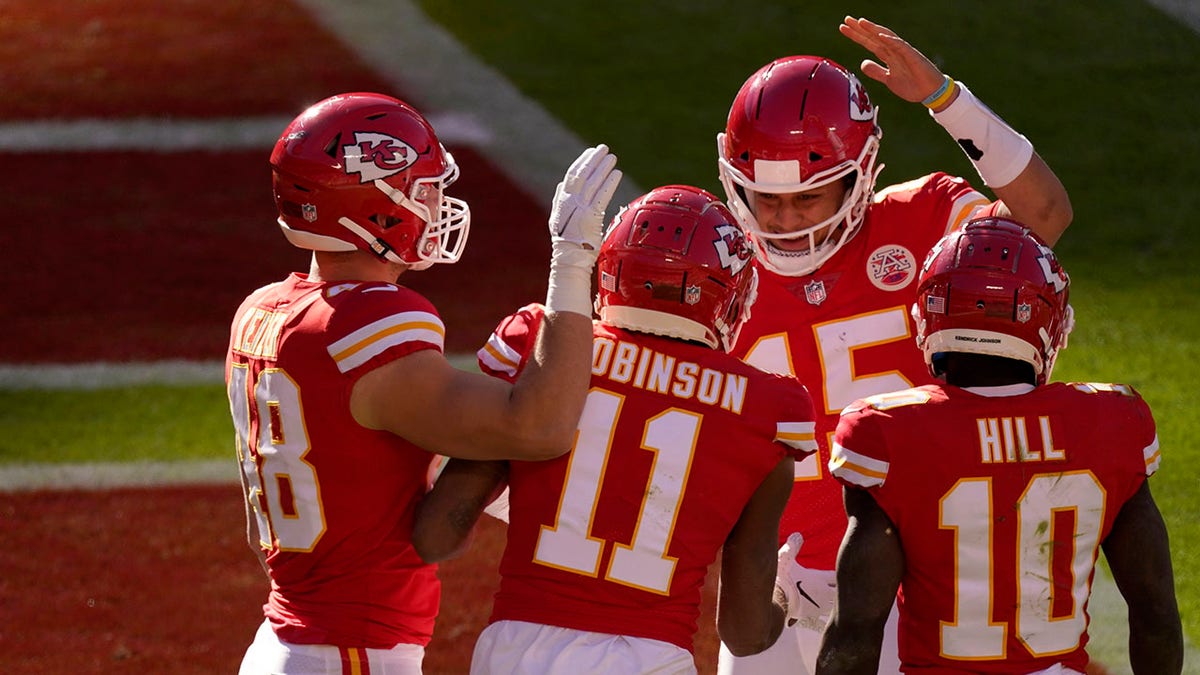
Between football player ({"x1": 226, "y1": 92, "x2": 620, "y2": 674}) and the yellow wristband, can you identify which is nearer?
football player ({"x1": 226, "y1": 92, "x2": 620, "y2": 674})

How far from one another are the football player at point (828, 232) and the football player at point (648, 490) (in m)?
0.55

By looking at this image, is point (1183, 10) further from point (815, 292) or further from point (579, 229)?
point (579, 229)

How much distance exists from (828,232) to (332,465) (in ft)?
4.41

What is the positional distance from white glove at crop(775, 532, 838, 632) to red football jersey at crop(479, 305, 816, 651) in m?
0.58

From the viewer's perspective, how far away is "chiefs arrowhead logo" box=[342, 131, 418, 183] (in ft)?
11.4

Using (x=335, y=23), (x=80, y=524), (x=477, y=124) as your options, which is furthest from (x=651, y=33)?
(x=80, y=524)

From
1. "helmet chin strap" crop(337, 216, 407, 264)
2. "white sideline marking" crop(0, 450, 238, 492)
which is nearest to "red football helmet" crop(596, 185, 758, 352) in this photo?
"helmet chin strap" crop(337, 216, 407, 264)

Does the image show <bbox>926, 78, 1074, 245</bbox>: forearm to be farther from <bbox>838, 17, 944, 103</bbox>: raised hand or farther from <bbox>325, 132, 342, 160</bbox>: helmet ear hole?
<bbox>325, 132, 342, 160</bbox>: helmet ear hole

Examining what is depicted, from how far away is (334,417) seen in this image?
3295 millimetres

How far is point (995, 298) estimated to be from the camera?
10.4 ft

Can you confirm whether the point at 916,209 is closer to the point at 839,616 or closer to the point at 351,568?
the point at 839,616

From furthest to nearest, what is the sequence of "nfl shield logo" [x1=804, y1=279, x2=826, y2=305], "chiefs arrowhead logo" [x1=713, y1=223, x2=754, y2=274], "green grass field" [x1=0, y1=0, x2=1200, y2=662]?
1. "green grass field" [x1=0, y1=0, x2=1200, y2=662]
2. "nfl shield logo" [x1=804, y1=279, x2=826, y2=305]
3. "chiefs arrowhead logo" [x1=713, y1=223, x2=754, y2=274]

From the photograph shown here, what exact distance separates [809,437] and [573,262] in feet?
1.97

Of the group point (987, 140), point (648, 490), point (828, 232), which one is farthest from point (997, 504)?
point (987, 140)
